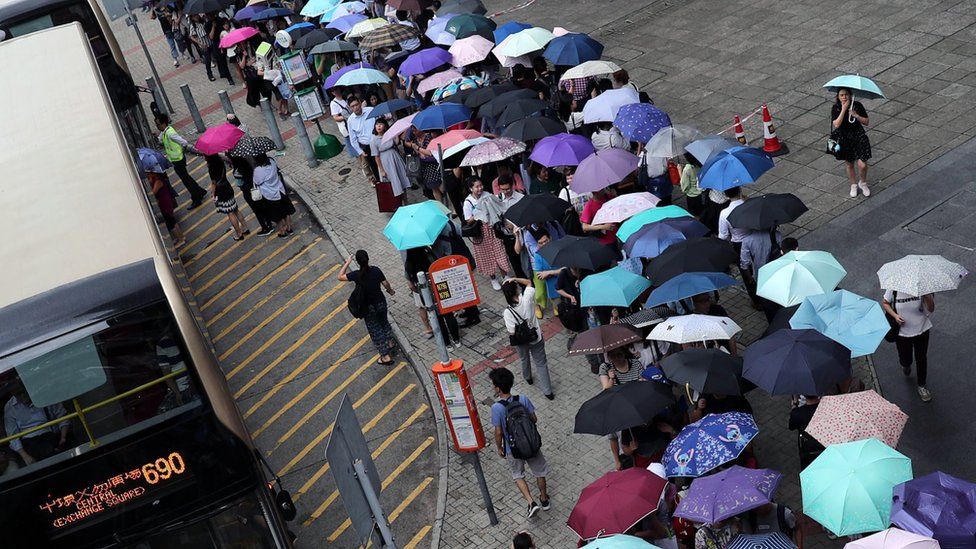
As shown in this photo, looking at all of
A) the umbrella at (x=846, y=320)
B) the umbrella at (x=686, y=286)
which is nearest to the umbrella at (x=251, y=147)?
the umbrella at (x=686, y=286)

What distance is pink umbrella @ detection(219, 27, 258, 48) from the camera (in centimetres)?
2388

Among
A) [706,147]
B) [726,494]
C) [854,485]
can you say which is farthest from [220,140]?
[854,485]

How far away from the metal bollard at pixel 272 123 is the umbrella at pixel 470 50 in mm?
4228

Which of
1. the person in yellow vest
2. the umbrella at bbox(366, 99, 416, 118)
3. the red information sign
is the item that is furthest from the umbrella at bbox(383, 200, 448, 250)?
the person in yellow vest

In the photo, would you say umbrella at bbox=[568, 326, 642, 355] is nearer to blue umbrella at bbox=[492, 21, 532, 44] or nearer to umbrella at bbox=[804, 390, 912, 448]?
umbrella at bbox=[804, 390, 912, 448]

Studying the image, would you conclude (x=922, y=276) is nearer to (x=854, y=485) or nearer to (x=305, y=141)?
(x=854, y=485)

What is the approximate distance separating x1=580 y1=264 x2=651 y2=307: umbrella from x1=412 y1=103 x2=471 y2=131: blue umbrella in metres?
5.29

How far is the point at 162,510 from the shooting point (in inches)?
316

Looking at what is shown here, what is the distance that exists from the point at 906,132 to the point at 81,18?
15.8m

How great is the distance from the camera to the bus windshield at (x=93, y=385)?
769 centimetres

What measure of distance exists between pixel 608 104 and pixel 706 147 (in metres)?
2.03

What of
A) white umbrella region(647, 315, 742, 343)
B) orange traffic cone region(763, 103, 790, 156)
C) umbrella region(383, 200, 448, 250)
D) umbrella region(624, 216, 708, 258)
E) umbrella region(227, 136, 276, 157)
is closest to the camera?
white umbrella region(647, 315, 742, 343)

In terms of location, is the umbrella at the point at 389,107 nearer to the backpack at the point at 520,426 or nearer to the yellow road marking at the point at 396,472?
the yellow road marking at the point at 396,472

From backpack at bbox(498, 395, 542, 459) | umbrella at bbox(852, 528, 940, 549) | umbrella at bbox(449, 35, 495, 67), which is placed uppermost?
umbrella at bbox(449, 35, 495, 67)
